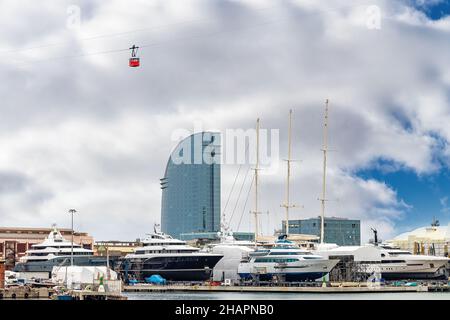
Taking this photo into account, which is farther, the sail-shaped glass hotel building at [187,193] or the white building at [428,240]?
the sail-shaped glass hotel building at [187,193]

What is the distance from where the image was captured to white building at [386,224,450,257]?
5389 inches

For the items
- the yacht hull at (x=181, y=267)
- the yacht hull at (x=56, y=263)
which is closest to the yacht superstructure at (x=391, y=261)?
the yacht hull at (x=181, y=267)

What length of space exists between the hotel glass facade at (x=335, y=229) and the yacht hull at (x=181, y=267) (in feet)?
233

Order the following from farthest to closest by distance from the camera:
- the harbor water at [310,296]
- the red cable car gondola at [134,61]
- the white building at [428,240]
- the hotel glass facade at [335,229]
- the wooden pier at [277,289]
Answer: the hotel glass facade at [335,229], the white building at [428,240], the wooden pier at [277,289], the harbor water at [310,296], the red cable car gondola at [134,61]

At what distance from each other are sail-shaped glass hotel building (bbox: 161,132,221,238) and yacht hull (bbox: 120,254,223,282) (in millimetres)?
87345

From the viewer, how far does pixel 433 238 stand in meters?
143

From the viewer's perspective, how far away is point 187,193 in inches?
7397

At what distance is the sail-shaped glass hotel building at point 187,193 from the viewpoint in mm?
187875

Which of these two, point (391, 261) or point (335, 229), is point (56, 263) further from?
point (335, 229)

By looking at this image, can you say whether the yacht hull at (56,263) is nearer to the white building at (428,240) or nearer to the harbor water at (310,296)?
the harbor water at (310,296)

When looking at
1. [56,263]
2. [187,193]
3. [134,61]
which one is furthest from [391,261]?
[187,193]
